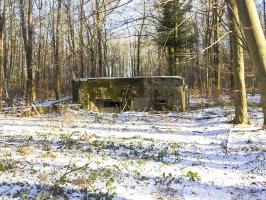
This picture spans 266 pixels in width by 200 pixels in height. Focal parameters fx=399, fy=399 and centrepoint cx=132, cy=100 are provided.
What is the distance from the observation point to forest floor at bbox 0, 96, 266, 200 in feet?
22.7

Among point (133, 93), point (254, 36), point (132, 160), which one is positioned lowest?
point (132, 160)

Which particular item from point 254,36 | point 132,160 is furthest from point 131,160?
point 254,36

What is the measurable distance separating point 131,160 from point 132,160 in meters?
0.03

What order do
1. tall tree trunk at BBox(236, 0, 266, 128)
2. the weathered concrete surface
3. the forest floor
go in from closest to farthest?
1. tall tree trunk at BBox(236, 0, 266, 128)
2. the forest floor
3. the weathered concrete surface

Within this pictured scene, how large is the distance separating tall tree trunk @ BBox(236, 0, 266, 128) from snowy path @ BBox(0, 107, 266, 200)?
3.56m

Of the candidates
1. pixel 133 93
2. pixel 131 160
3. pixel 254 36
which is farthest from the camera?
pixel 133 93

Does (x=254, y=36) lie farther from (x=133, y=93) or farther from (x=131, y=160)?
(x=133, y=93)

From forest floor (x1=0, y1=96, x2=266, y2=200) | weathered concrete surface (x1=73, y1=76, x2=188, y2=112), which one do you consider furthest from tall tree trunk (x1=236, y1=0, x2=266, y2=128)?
weathered concrete surface (x1=73, y1=76, x2=188, y2=112)

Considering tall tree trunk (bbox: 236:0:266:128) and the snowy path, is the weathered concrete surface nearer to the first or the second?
the snowy path

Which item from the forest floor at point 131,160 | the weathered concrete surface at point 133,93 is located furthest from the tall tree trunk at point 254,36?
the weathered concrete surface at point 133,93

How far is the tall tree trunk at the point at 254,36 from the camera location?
384 cm

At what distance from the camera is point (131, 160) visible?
29.6 feet

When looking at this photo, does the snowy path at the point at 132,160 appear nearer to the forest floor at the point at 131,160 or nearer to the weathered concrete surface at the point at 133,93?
the forest floor at the point at 131,160

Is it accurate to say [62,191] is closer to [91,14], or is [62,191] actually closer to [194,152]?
[91,14]
